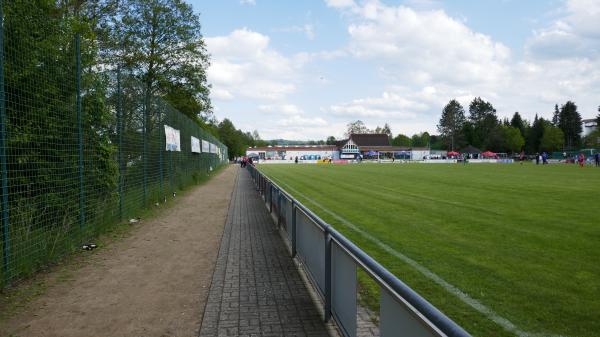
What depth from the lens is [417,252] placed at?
7.34 meters

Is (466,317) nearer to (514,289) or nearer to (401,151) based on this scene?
(514,289)

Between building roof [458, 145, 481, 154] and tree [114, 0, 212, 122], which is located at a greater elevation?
tree [114, 0, 212, 122]

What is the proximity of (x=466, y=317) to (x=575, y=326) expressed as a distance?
3.31 ft

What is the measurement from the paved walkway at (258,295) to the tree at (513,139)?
124 metres

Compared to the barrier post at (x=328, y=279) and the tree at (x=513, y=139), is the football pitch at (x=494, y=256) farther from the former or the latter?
the tree at (x=513, y=139)

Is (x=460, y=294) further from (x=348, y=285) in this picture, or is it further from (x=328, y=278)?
(x=348, y=285)

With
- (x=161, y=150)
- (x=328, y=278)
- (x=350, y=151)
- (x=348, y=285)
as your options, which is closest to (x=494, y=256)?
(x=328, y=278)

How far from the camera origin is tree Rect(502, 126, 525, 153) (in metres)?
118

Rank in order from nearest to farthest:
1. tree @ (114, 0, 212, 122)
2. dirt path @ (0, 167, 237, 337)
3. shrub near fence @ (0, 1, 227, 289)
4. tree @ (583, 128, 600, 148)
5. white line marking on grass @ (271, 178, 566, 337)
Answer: white line marking on grass @ (271, 178, 566, 337) → dirt path @ (0, 167, 237, 337) → shrub near fence @ (0, 1, 227, 289) → tree @ (114, 0, 212, 122) → tree @ (583, 128, 600, 148)

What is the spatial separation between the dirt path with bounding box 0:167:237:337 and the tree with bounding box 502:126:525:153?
124833 millimetres

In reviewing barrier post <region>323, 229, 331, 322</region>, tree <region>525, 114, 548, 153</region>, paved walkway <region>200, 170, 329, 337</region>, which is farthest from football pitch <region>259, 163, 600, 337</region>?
tree <region>525, 114, 548, 153</region>

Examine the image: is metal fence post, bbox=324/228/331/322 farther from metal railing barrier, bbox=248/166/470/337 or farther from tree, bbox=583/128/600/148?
tree, bbox=583/128/600/148

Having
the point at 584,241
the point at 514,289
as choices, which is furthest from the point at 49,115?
the point at 584,241

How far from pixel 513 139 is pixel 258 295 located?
419 ft
